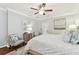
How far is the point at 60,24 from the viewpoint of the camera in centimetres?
181

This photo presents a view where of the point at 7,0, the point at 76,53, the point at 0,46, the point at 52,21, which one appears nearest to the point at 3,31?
the point at 0,46

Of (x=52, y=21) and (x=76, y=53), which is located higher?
(x=52, y=21)

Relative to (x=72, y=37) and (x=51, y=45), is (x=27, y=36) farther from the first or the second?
(x=72, y=37)

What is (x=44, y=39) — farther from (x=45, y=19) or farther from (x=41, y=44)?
(x=45, y=19)

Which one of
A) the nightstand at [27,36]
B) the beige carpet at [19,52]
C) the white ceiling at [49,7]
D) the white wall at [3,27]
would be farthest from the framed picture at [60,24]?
the white wall at [3,27]

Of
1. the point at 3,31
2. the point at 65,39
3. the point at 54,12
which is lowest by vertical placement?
the point at 65,39

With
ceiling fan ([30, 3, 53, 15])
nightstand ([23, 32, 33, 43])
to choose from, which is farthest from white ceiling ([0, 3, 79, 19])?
nightstand ([23, 32, 33, 43])

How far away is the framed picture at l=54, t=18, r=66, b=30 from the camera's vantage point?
5.86ft

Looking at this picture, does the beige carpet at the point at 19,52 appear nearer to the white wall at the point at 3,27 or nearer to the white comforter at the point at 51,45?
the white comforter at the point at 51,45

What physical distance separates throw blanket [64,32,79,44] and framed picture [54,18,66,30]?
0.42 feet

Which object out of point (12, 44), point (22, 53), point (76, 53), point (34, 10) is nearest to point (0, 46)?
point (12, 44)

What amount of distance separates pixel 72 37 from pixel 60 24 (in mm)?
268

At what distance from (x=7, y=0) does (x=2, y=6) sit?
0.41 ft

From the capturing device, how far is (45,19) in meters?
1.82
